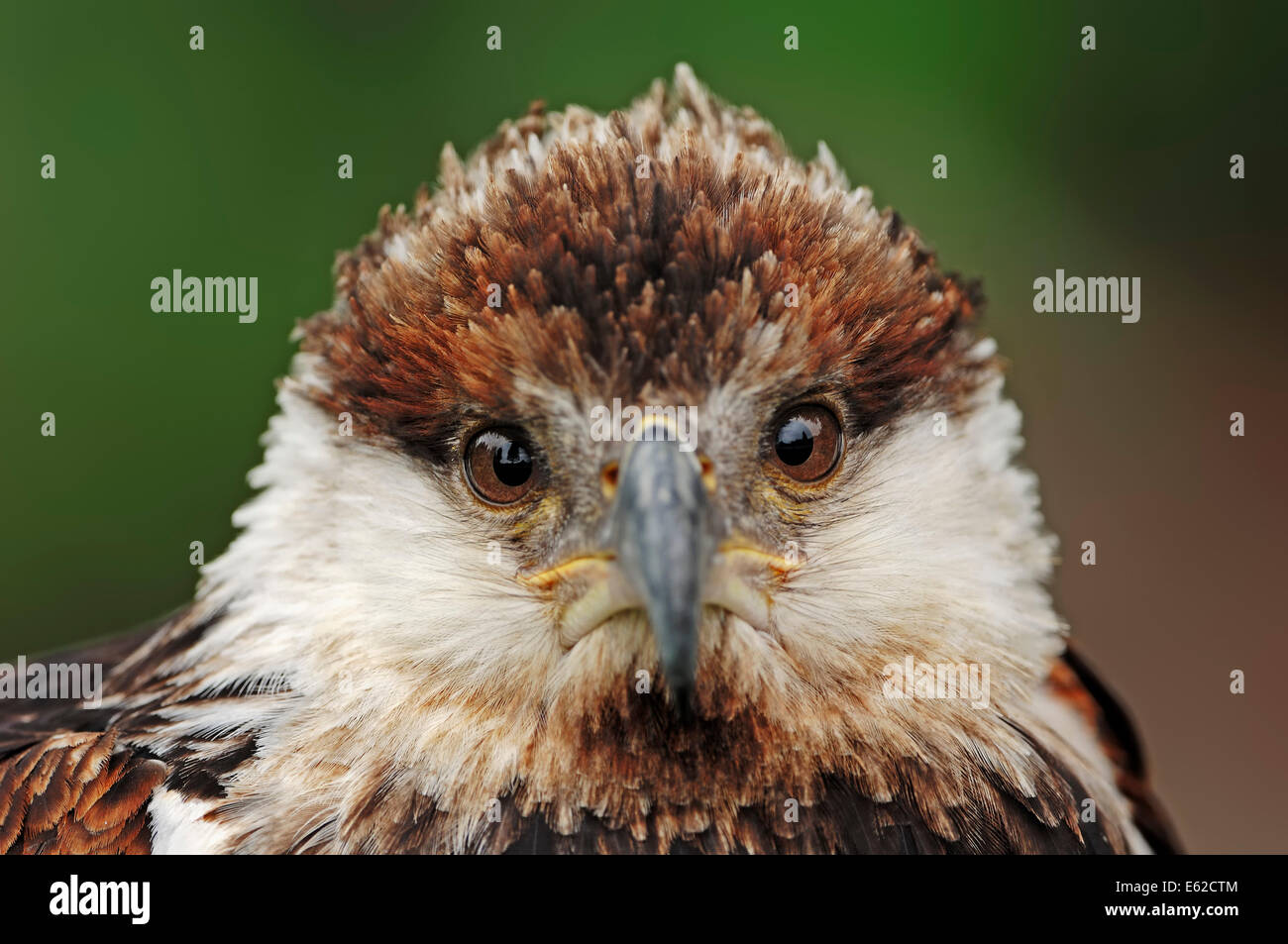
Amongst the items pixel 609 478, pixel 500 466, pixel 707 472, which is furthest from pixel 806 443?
pixel 500 466

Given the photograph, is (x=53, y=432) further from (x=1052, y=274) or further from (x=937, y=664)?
(x=1052, y=274)

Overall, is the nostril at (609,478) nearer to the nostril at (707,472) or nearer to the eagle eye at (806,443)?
the nostril at (707,472)

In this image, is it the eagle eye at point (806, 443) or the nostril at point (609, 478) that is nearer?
the nostril at point (609, 478)

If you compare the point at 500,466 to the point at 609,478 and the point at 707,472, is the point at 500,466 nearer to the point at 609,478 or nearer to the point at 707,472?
the point at 609,478

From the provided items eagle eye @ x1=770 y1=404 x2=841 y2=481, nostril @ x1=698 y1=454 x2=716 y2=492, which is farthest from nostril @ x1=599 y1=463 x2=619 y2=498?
eagle eye @ x1=770 y1=404 x2=841 y2=481

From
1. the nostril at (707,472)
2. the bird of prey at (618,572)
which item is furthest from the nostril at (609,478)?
the nostril at (707,472)

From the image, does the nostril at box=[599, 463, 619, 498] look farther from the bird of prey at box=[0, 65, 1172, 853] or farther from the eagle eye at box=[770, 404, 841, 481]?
the eagle eye at box=[770, 404, 841, 481]

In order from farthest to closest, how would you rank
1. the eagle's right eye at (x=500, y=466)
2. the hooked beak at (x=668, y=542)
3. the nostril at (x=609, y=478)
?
the eagle's right eye at (x=500, y=466) < the nostril at (x=609, y=478) < the hooked beak at (x=668, y=542)

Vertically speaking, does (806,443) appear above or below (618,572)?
above
